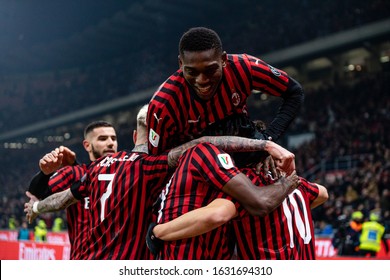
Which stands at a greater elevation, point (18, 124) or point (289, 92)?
point (18, 124)

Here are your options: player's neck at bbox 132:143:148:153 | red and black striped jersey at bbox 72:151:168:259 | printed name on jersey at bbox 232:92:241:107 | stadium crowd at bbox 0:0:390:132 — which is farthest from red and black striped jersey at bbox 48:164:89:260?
stadium crowd at bbox 0:0:390:132

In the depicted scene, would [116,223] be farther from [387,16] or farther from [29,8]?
[29,8]

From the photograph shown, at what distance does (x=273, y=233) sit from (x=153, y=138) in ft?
3.10

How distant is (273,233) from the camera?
3.29 meters

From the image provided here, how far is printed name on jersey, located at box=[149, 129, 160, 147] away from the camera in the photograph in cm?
347

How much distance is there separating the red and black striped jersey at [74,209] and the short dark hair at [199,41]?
160 cm

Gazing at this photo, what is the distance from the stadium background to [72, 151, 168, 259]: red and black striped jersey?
7601mm

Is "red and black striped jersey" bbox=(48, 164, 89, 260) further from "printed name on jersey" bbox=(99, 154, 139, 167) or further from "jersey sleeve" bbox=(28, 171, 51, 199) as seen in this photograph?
"printed name on jersey" bbox=(99, 154, 139, 167)

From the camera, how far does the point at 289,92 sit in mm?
3840

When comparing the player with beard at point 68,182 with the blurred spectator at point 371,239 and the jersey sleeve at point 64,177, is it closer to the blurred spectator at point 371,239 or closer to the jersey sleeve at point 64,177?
the jersey sleeve at point 64,177

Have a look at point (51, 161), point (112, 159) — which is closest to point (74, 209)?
point (51, 161)

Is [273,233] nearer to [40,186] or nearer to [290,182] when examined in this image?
[290,182]
